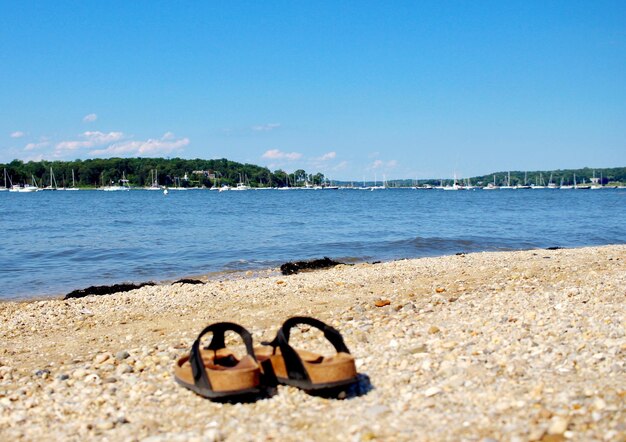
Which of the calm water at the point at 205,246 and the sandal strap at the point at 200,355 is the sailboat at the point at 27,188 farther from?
the sandal strap at the point at 200,355

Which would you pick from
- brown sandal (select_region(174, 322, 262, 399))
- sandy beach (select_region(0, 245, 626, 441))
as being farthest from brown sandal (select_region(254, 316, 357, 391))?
brown sandal (select_region(174, 322, 262, 399))

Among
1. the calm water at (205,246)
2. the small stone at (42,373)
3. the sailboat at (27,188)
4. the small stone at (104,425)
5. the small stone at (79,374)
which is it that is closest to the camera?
the small stone at (104,425)

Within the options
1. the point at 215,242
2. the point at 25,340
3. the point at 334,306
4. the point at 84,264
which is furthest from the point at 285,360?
the point at 215,242

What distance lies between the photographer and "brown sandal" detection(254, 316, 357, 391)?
6082mm

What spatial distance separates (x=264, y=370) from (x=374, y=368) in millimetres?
1335

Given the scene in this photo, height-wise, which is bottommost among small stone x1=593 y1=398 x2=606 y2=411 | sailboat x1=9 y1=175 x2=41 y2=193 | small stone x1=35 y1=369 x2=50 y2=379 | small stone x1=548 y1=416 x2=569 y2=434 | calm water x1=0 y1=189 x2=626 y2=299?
calm water x1=0 y1=189 x2=626 y2=299

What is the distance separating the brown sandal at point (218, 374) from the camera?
235 inches

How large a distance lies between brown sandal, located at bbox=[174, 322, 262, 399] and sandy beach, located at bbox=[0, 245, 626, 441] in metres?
0.17

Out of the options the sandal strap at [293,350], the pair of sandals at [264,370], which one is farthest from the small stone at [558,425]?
the sandal strap at [293,350]

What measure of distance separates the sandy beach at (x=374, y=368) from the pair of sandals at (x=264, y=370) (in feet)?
0.52

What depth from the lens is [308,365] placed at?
6133 millimetres

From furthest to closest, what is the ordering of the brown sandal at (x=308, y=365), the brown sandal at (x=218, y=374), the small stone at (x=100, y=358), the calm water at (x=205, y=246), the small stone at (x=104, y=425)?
the calm water at (x=205, y=246), the small stone at (x=100, y=358), the brown sandal at (x=308, y=365), the brown sandal at (x=218, y=374), the small stone at (x=104, y=425)

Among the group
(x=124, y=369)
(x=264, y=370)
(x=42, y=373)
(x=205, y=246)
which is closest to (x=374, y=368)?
(x=264, y=370)

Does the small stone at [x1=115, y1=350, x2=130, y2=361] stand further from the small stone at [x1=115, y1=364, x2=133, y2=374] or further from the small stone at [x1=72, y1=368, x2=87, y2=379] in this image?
the small stone at [x1=72, y1=368, x2=87, y2=379]
